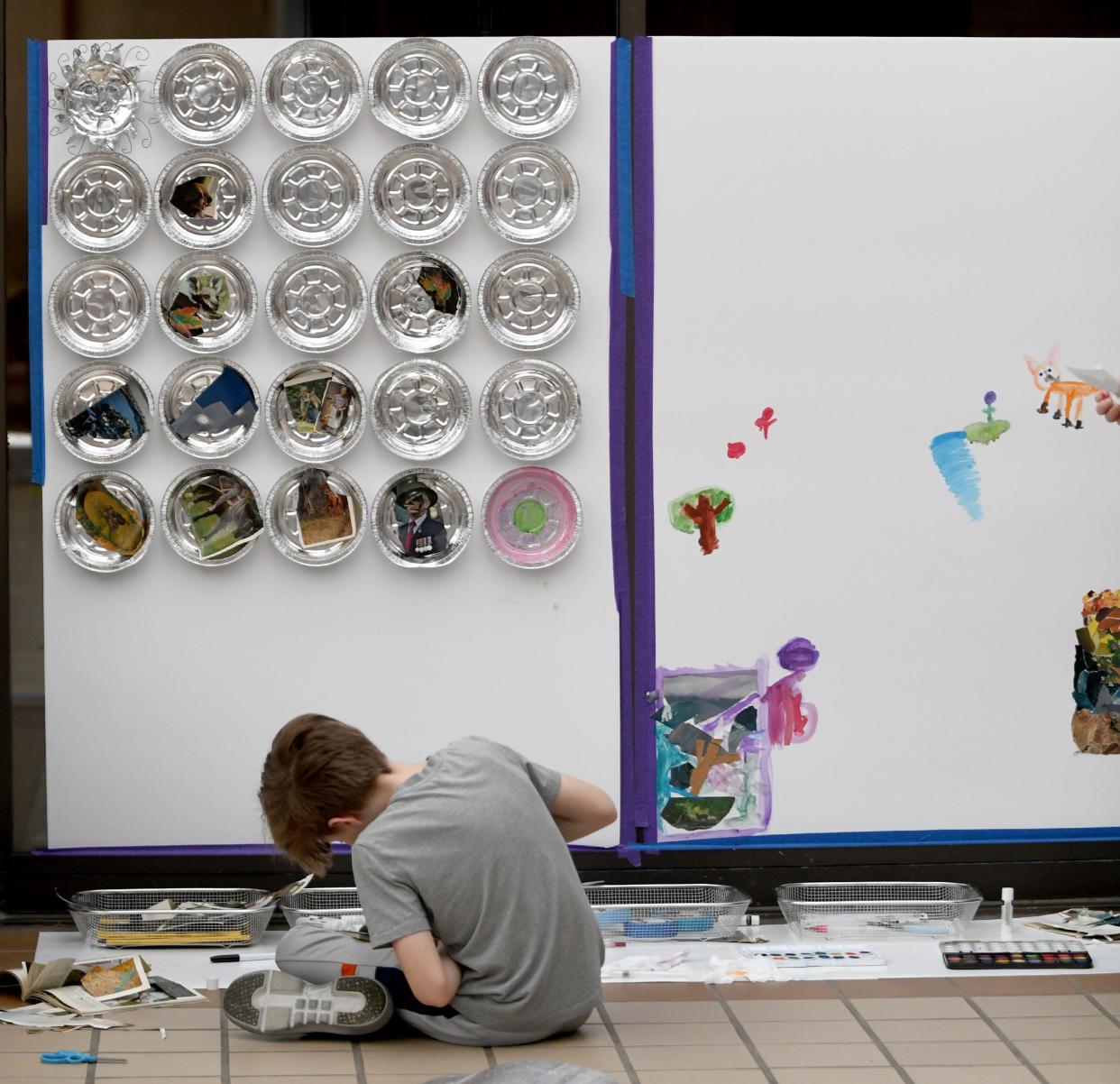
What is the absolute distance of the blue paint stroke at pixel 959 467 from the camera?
4.32 metres

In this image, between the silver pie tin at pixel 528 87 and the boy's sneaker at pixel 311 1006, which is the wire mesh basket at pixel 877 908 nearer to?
the boy's sneaker at pixel 311 1006

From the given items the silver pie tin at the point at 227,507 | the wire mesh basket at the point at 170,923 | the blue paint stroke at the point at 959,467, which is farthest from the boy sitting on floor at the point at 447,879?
the blue paint stroke at the point at 959,467

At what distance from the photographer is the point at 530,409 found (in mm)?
4250

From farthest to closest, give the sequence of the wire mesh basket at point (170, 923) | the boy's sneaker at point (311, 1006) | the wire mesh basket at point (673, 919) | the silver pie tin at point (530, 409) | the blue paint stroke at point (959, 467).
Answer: the blue paint stroke at point (959, 467), the silver pie tin at point (530, 409), the wire mesh basket at point (673, 919), the wire mesh basket at point (170, 923), the boy's sneaker at point (311, 1006)

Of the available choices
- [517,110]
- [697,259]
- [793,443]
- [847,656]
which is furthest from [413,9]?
[847,656]

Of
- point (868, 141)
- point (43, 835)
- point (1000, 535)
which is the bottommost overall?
point (43, 835)

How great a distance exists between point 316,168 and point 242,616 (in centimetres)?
117

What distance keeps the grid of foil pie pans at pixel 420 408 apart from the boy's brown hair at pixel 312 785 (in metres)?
1.21

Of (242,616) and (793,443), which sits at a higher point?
(793,443)

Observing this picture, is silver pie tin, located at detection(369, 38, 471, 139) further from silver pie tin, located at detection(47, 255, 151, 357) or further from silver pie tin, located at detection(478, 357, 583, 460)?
silver pie tin, located at detection(47, 255, 151, 357)

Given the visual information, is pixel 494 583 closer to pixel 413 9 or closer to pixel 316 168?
pixel 316 168

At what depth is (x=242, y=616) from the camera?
425cm

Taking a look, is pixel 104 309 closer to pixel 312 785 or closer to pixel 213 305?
pixel 213 305

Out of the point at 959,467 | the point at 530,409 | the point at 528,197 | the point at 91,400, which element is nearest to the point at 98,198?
the point at 91,400
